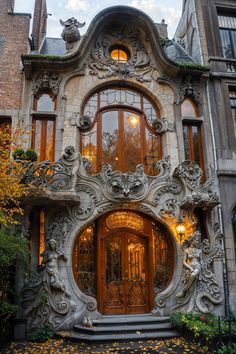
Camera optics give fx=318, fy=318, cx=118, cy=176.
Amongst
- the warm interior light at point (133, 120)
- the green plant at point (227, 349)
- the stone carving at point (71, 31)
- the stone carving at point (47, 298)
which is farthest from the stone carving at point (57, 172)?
the green plant at point (227, 349)

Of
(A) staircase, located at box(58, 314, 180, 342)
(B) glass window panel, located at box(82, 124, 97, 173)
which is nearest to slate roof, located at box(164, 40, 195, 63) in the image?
(B) glass window panel, located at box(82, 124, 97, 173)

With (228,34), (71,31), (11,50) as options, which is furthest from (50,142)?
(228,34)

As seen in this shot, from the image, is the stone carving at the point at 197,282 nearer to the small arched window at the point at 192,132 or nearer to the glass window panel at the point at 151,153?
the glass window panel at the point at 151,153

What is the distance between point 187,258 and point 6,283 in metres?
5.86

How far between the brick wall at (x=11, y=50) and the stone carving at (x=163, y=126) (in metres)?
5.52

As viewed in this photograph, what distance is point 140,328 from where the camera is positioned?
372 inches

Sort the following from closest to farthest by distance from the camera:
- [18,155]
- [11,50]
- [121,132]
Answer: [18,155], [121,132], [11,50]

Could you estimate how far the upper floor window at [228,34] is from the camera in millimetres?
14953

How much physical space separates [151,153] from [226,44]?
7012 millimetres

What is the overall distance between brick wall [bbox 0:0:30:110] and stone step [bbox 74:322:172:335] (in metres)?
8.48

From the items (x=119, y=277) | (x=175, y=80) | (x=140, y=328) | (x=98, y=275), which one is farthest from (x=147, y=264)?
(x=175, y=80)

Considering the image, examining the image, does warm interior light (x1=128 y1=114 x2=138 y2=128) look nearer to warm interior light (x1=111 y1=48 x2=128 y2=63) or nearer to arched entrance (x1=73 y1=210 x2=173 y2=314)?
warm interior light (x1=111 y1=48 x2=128 y2=63)

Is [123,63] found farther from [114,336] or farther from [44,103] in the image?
[114,336]

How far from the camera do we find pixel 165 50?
49.9 ft
